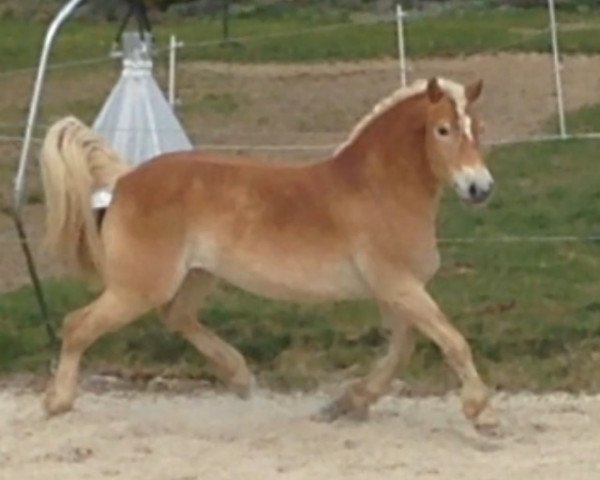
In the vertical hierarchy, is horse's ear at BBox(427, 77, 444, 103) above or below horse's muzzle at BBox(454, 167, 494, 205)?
above

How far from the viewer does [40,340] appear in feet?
30.1

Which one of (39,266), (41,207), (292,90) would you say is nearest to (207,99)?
(292,90)

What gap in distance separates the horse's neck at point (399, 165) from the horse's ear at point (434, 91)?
4.3 inches

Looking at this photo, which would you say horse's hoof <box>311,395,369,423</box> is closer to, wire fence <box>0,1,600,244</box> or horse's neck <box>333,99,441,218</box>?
horse's neck <box>333,99,441,218</box>

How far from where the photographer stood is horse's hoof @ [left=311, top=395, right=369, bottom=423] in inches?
308

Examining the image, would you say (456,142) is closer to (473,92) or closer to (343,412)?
(473,92)

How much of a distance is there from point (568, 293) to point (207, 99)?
1049 cm

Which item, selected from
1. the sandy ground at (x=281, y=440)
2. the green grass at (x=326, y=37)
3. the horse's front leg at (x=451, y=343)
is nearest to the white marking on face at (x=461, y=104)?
the horse's front leg at (x=451, y=343)

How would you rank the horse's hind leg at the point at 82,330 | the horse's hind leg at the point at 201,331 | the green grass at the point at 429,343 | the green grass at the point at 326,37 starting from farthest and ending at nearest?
the green grass at the point at 326,37 < the green grass at the point at 429,343 < the horse's hind leg at the point at 201,331 < the horse's hind leg at the point at 82,330

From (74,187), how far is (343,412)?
54.2 inches

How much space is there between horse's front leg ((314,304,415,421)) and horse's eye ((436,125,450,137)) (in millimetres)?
745

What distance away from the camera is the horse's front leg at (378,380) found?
7.79 metres

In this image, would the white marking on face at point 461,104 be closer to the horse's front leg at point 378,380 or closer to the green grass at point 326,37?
the horse's front leg at point 378,380

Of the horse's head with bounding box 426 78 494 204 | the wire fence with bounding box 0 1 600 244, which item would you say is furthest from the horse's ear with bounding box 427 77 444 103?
the wire fence with bounding box 0 1 600 244
